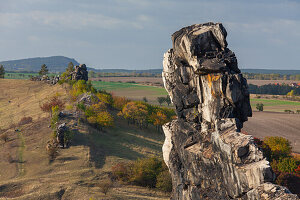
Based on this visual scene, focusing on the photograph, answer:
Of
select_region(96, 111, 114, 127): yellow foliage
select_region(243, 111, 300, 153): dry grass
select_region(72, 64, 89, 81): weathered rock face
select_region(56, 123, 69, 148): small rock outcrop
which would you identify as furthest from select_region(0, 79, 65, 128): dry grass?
select_region(243, 111, 300, 153): dry grass

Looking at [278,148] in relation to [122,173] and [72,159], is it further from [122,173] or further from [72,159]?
[72,159]

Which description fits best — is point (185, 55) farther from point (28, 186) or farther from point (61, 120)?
point (61, 120)

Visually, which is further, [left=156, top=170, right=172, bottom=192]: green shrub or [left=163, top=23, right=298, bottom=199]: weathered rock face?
[left=156, top=170, right=172, bottom=192]: green shrub

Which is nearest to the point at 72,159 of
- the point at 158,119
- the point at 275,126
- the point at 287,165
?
the point at 158,119

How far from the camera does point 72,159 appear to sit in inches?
2397

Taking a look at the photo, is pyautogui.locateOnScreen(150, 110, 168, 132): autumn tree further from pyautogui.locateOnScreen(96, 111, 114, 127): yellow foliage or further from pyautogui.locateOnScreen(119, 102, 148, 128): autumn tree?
pyautogui.locateOnScreen(96, 111, 114, 127): yellow foliage

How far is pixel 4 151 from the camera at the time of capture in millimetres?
64062

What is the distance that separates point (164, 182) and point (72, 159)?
2078cm

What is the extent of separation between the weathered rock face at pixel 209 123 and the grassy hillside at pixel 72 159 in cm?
2345

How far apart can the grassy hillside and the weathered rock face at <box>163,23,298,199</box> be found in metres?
23.5

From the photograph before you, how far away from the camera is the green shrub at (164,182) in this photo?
51438 mm

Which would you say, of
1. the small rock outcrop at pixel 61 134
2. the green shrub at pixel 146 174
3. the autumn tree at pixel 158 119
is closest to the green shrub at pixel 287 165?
the green shrub at pixel 146 174

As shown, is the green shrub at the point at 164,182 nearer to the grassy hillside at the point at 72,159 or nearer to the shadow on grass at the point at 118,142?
the grassy hillside at the point at 72,159

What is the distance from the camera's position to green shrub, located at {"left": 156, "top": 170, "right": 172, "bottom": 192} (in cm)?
5144
